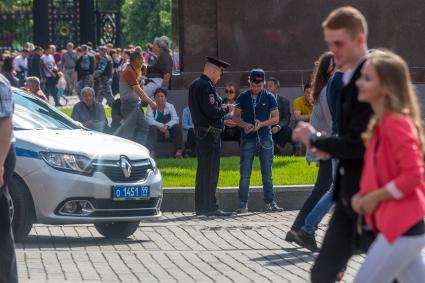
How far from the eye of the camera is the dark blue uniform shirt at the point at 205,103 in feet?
49.5

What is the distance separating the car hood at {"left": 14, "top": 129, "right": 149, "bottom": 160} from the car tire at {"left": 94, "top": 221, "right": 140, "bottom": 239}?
2.15 ft

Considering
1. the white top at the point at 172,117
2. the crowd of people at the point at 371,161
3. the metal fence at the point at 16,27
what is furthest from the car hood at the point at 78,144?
the metal fence at the point at 16,27

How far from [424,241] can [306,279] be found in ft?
13.0

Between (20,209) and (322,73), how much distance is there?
9.76 ft

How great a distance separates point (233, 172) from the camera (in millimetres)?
18109

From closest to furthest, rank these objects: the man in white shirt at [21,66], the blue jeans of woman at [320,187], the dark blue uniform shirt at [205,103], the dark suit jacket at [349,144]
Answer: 1. the dark suit jacket at [349,144]
2. the blue jeans of woman at [320,187]
3. the dark blue uniform shirt at [205,103]
4. the man in white shirt at [21,66]

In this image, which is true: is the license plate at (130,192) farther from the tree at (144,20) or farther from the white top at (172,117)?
the tree at (144,20)

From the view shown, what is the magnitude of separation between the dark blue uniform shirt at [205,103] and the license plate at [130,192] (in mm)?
2473

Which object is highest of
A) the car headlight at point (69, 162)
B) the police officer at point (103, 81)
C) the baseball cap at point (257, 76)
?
the baseball cap at point (257, 76)

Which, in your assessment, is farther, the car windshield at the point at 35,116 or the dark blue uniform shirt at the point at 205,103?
the dark blue uniform shirt at the point at 205,103

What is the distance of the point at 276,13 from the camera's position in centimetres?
2203

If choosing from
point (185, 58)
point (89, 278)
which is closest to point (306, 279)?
point (89, 278)

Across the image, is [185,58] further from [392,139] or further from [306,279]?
[392,139]

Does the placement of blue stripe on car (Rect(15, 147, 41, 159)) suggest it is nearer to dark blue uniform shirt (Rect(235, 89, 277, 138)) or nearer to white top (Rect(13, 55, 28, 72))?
dark blue uniform shirt (Rect(235, 89, 277, 138))
